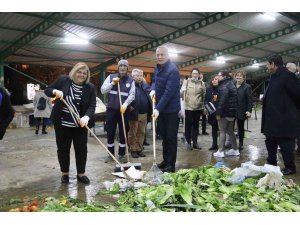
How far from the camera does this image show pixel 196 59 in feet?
74.8

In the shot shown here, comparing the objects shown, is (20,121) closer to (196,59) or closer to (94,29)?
(94,29)

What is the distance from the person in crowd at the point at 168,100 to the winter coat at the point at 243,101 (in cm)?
250

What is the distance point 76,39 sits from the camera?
50.1 feet

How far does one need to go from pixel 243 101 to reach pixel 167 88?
2851 mm

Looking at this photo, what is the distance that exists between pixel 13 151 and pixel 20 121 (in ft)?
24.1

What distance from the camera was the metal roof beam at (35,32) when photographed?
12.3m

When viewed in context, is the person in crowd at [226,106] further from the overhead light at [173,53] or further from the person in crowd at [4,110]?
the overhead light at [173,53]

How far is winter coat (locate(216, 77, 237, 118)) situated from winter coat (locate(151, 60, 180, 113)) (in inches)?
60.8

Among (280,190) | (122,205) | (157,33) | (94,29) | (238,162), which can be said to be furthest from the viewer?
(157,33)

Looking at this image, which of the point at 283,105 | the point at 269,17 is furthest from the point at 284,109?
the point at 269,17

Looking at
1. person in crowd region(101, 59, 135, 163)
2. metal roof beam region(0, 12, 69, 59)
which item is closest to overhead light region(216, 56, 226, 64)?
metal roof beam region(0, 12, 69, 59)

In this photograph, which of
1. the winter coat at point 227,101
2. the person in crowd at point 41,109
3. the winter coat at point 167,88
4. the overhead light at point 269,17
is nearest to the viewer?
the winter coat at point 167,88

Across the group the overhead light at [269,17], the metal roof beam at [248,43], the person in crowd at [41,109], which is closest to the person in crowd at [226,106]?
the person in crowd at [41,109]

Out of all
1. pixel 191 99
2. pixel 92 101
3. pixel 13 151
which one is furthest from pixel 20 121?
pixel 92 101
